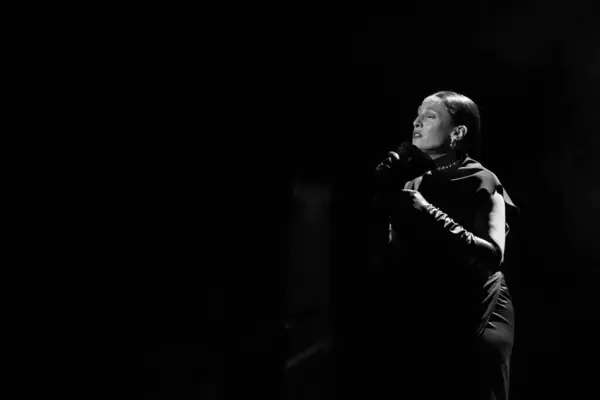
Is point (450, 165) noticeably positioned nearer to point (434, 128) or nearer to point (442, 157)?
point (442, 157)

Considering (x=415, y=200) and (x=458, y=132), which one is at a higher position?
(x=458, y=132)

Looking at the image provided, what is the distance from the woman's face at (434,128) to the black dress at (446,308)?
0.28 feet

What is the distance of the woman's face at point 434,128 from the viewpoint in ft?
4.98

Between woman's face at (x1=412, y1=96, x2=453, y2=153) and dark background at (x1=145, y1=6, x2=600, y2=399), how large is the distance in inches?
16.3

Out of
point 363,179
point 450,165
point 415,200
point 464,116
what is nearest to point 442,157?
point 450,165

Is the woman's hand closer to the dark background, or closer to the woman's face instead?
the woman's face

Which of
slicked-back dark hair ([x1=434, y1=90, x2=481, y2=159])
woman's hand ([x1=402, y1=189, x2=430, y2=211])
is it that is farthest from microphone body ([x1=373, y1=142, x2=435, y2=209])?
slicked-back dark hair ([x1=434, y1=90, x2=481, y2=159])

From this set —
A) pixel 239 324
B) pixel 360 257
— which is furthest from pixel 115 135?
pixel 360 257

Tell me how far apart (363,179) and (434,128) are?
0.46 metres

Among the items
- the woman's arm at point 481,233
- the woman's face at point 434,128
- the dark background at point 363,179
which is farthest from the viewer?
the dark background at point 363,179

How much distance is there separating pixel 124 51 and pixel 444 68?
1.31 meters

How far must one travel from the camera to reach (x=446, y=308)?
1.40m

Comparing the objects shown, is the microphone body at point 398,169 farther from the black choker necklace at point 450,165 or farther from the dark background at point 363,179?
the dark background at point 363,179

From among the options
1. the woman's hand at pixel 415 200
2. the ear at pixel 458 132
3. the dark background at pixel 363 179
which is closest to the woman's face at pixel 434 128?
the ear at pixel 458 132
